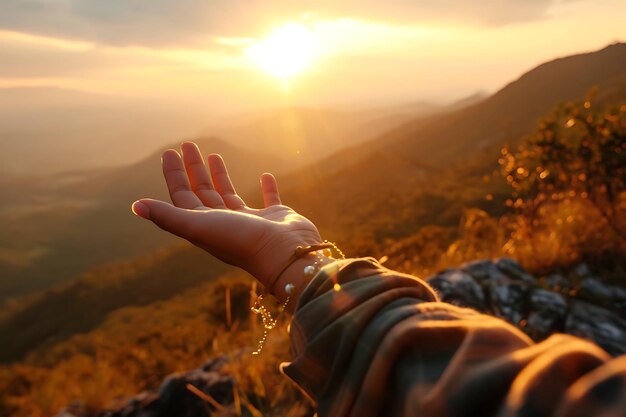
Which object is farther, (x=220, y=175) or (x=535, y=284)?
(x=535, y=284)

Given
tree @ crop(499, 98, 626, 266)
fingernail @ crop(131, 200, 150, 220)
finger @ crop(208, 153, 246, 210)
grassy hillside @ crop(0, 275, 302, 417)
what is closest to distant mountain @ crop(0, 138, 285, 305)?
grassy hillside @ crop(0, 275, 302, 417)

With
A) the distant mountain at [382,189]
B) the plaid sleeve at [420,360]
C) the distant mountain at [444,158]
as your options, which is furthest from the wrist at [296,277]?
the distant mountain at [444,158]

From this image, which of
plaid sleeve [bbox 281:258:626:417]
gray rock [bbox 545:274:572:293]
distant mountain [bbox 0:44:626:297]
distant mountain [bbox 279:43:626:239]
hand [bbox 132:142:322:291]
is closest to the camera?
plaid sleeve [bbox 281:258:626:417]

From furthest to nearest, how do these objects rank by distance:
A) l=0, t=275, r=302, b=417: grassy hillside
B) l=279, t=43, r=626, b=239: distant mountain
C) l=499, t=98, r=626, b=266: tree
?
l=279, t=43, r=626, b=239: distant mountain < l=499, t=98, r=626, b=266: tree < l=0, t=275, r=302, b=417: grassy hillside

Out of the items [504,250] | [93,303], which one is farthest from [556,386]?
[93,303]

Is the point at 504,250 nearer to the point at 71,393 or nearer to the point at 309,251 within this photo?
the point at 309,251

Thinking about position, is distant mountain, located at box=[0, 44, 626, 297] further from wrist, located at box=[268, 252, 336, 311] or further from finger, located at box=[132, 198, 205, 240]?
wrist, located at box=[268, 252, 336, 311]

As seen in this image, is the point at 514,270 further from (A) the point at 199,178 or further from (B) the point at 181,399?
(A) the point at 199,178
